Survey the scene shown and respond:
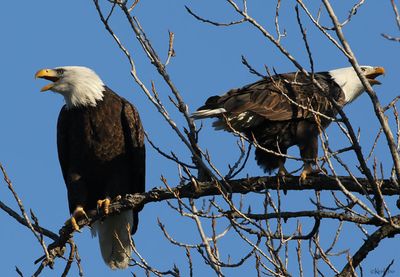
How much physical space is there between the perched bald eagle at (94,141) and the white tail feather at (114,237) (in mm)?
416

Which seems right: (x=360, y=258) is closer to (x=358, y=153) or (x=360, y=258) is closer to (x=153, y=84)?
(x=358, y=153)

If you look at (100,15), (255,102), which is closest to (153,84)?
(100,15)

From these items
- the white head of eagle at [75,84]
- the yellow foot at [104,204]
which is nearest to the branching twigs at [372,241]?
the yellow foot at [104,204]

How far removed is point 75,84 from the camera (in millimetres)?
6625

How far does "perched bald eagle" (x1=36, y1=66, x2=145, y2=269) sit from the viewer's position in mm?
6422

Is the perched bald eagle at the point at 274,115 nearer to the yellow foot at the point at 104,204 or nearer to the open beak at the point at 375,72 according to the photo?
the open beak at the point at 375,72

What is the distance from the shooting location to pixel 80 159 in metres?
6.51

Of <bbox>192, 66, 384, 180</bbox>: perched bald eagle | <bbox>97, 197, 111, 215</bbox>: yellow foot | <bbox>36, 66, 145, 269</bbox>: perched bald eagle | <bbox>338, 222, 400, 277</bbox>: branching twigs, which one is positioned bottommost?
<bbox>338, 222, 400, 277</bbox>: branching twigs

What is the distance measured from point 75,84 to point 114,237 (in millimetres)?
1533

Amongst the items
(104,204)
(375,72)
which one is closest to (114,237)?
(104,204)

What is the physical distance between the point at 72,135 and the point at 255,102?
1662 millimetres

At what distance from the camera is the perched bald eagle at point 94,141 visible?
642 centimetres

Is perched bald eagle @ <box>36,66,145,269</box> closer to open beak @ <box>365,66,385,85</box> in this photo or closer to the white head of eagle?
the white head of eagle

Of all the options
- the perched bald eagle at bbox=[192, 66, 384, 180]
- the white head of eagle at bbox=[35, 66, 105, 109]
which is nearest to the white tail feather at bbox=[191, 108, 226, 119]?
the perched bald eagle at bbox=[192, 66, 384, 180]
